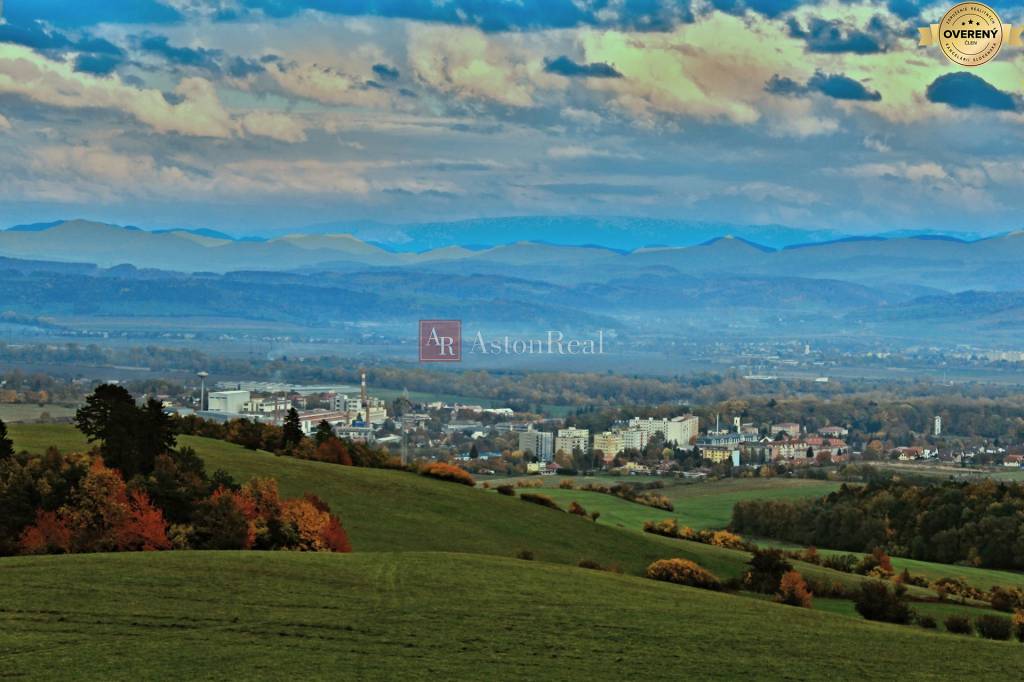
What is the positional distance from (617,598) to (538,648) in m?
4.55

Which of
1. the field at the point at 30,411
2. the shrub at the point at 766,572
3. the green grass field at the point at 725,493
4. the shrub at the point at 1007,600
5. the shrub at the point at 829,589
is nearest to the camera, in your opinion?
the shrub at the point at 766,572

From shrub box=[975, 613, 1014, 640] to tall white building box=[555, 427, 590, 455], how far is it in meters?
74.7

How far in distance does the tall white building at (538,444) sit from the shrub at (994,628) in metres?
72.0

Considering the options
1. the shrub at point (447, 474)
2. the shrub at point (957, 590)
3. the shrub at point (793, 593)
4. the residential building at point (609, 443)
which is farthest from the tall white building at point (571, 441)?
the shrub at point (793, 593)

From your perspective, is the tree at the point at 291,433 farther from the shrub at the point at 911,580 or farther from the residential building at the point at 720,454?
the residential building at the point at 720,454

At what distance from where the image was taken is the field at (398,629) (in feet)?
51.8

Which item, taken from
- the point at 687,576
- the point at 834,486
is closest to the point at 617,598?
the point at 687,576

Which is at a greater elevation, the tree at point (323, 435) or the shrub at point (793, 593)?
the tree at point (323, 435)

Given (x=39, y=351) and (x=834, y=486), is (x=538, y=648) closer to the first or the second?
(x=834, y=486)

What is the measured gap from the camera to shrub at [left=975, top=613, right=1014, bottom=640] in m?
23.6

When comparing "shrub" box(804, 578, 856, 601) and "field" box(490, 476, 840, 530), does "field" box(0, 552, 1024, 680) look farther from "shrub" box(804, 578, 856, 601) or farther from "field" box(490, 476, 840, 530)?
"field" box(490, 476, 840, 530)

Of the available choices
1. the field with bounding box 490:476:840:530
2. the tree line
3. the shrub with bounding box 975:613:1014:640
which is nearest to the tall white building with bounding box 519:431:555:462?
the field with bounding box 490:476:840:530

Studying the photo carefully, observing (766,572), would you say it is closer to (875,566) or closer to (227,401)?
(875,566)

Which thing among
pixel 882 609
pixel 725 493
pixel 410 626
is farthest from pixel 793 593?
pixel 725 493
